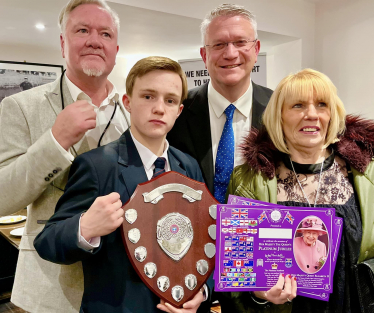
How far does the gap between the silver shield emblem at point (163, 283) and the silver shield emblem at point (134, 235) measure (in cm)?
16

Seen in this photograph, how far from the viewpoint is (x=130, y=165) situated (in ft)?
4.24

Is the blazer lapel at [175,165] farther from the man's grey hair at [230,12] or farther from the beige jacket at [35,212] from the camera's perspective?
the man's grey hair at [230,12]

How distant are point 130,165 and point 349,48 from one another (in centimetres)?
493

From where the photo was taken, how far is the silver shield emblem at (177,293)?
1.20m

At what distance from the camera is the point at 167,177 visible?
1241mm

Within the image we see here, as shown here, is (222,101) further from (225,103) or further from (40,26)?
(40,26)

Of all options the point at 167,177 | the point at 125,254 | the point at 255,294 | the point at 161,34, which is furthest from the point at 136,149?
the point at 161,34

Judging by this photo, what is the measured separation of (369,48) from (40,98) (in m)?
4.83

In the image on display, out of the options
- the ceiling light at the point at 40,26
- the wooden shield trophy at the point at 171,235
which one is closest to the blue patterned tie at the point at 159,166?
the wooden shield trophy at the point at 171,235

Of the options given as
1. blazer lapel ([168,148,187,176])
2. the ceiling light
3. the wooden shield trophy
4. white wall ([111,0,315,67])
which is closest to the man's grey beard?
blazer lapel ([168,148,187,176])

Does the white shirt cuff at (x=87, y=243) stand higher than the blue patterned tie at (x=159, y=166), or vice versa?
the blue patterned tie at (x=159, y=166)

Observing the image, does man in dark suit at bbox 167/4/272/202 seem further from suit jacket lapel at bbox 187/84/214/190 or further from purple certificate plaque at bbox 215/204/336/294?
purple certificate plaque at bbox 215/204/336/294

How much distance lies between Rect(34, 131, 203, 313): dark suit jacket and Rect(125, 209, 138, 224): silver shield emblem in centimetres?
9

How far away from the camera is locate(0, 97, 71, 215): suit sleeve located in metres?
1.27
